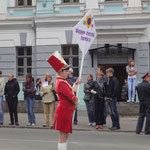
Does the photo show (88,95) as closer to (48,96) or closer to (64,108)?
(48,96)

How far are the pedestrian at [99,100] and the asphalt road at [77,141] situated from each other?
1.87 ft

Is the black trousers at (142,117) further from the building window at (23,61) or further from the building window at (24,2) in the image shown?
the building window at (24,2)

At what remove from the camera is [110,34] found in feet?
63.9

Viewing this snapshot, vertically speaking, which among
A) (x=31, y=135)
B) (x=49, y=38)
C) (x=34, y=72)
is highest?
(x=49, y=38)

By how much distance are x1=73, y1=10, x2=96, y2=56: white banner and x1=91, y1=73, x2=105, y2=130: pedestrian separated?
3.15 metres

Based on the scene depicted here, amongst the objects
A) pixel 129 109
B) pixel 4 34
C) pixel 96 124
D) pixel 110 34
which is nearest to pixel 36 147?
pixel 96 124

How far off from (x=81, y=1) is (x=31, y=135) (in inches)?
422

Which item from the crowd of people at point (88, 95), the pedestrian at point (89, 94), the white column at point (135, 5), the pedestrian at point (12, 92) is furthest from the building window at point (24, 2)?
the pedestrian at point (89, 94)

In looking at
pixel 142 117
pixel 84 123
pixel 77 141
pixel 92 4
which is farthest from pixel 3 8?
pixel 77 141

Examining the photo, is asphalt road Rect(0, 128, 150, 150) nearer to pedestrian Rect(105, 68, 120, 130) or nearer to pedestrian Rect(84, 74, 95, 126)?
pedestrian Rect(105, 68, 120, 130)

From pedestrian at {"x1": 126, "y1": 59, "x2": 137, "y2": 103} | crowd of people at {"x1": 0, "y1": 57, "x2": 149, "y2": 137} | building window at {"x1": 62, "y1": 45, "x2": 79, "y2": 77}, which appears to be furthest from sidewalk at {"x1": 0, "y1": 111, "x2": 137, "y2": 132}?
building window at {"x1": 62, "y1": 45, "x2": 79, "y2": 77}

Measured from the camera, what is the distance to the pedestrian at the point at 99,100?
41.2 feet

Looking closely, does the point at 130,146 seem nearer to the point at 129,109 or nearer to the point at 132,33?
the point at 129,109

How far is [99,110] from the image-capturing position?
12.6m
